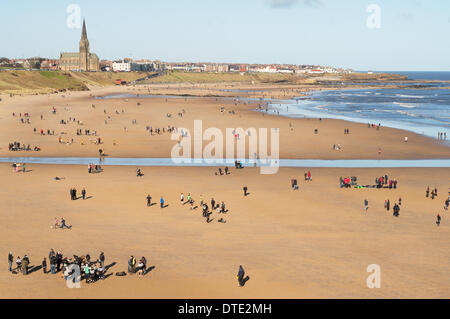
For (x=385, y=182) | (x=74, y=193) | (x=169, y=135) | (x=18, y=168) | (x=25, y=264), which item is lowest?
(x=25, y=264)

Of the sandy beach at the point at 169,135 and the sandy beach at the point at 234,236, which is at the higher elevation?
the sandy beach at the point at 169,135

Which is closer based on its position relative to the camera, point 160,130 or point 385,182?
point 385,182

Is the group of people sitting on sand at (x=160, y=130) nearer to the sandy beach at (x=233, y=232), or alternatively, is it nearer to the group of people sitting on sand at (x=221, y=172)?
the sandy beach at (x=233, y=232)

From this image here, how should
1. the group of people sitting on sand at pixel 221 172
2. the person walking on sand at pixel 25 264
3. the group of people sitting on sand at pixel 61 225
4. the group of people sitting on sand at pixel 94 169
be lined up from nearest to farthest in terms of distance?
the person walking on sand at pixel 25 264
the group of people sitting on sand at pixel 61 225
the group of people sitting on sand at pixel 94 169
the group of people sitting on sand at pixel 221 172

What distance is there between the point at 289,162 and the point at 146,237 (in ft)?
82.6

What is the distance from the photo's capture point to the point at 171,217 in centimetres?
2991

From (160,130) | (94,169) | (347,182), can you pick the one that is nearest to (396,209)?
(347,182)

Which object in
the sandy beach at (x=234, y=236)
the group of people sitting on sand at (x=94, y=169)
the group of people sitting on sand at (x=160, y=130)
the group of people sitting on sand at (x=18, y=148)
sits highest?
the group of people sitting on sand at (x=160, y=130)

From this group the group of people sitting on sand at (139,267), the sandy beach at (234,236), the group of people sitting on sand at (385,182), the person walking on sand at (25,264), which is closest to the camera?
the sandy beach at (234,236)

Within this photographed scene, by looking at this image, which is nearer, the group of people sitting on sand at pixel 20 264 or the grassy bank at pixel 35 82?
the group of people sitting on sand at pixel 20 264

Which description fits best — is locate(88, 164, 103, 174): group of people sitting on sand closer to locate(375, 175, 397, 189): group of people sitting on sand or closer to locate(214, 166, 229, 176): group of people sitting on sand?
locate(214, 166, 229, 176): group of people sitting on sand

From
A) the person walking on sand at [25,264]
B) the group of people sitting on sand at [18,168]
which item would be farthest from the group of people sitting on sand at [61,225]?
the group of people sitting on sand at [18,168]

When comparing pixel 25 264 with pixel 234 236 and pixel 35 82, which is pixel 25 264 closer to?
pixel 234 236

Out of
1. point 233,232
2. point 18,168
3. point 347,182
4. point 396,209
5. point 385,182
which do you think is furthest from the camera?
point 18,168
